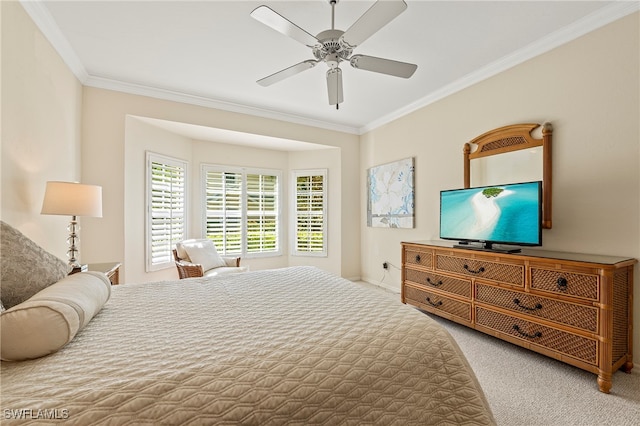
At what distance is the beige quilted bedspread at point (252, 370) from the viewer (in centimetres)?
79

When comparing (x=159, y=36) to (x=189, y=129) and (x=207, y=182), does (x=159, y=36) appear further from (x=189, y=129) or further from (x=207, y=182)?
(x=207, y=182)

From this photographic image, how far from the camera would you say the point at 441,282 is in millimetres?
3006

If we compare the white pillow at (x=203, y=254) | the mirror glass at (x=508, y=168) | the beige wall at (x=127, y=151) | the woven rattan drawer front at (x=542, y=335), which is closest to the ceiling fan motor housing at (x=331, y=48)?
the mirror glass at (x=508, y=168)

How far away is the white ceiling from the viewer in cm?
215

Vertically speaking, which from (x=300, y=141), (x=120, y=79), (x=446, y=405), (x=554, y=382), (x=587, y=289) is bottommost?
(x=554, y=382)

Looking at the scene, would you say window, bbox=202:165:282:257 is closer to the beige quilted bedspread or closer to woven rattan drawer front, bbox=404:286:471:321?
woven rattan drawer front, bbox=404:286:471:321

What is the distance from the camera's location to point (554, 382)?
6.62 ft

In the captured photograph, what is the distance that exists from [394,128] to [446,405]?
3.91 metres

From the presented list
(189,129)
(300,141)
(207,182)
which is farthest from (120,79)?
(300,141)

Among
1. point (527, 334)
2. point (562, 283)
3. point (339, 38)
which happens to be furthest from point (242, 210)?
point (562, 283)

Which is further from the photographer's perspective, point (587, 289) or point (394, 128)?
point (394, 128)

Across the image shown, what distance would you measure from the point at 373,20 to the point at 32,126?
8.61ft

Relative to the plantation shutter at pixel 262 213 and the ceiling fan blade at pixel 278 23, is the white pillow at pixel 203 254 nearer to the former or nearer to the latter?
the plantation shutter at pixel 262 213

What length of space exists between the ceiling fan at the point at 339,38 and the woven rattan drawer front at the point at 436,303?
2230 millimetres
